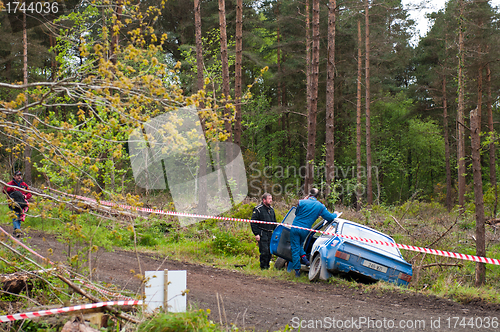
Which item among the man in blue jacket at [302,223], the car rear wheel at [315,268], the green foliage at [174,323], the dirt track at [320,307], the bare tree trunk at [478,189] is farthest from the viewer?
the man in blue jacket at [302,223]

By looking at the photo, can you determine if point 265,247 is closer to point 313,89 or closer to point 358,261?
point 358,261

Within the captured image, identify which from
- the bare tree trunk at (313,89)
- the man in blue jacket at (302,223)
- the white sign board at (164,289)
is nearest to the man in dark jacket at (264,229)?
the man in blue jacket at (302,223)

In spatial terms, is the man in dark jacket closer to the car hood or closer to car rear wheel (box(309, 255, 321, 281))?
car rear wheel (box(309, 255, 321, 281))

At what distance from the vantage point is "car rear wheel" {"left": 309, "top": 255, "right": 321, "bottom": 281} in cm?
800

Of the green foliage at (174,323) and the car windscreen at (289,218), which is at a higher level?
the car windscreen at (289,218)

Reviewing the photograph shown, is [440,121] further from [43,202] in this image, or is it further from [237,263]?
[43,202]

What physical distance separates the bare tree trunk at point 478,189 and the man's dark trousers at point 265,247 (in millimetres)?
4469

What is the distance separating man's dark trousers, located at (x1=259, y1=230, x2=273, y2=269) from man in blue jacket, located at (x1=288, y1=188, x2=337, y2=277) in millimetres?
818

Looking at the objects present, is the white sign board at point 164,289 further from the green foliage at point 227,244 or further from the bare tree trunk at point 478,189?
the green foliage at point 227,244

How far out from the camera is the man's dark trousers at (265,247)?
9.38 m

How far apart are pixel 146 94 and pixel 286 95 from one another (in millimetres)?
31152

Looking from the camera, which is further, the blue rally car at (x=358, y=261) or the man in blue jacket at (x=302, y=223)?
the man in blue jacket at (x=302, y=223)

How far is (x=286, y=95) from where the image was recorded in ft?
115

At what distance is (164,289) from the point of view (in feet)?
14.8
